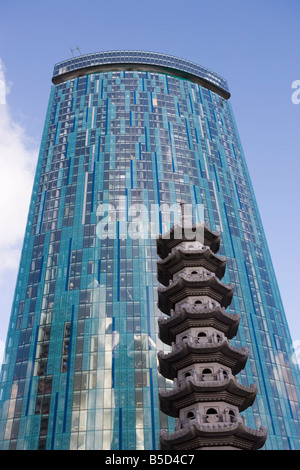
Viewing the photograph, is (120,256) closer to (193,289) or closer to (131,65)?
(193,289)

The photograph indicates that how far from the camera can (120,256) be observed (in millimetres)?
83375

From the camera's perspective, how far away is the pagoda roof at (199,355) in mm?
39094

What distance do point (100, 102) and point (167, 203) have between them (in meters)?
32.6

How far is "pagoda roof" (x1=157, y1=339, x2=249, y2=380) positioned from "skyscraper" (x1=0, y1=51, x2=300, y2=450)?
28.3m

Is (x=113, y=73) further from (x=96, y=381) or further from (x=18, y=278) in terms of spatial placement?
(x=96, y=381)

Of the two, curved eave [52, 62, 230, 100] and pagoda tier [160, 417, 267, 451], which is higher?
curved eave [52, 62, 230, 100]

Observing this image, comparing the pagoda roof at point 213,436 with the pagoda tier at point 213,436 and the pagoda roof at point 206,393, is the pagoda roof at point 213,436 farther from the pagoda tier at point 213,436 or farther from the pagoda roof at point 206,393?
the pagoda roof at point 206,393

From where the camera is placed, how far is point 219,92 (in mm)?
125562

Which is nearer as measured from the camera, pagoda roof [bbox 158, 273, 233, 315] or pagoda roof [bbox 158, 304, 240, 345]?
pagoda roof [bbox 158, 304, 240, 345]

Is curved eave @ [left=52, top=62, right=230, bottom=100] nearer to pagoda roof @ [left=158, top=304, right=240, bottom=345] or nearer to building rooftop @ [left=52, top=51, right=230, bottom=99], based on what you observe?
building rooftop @ [left=52, top=51, right=230, bottom=99]

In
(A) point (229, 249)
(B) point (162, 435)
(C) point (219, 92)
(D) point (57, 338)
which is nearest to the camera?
(B) point (162, 435)

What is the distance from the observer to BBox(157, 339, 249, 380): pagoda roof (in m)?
39.1

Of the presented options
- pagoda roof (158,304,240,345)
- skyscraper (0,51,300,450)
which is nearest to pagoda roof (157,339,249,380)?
pagoda roof (158,304,240,345)
